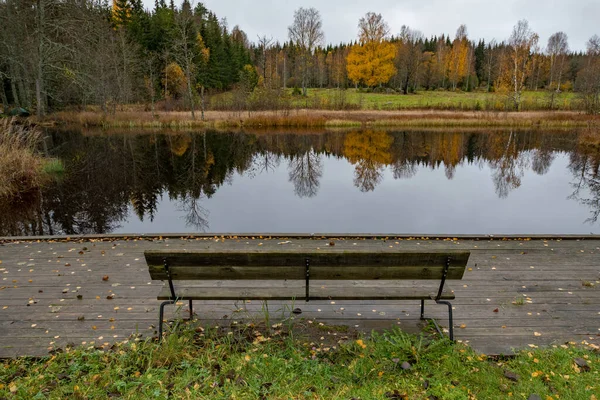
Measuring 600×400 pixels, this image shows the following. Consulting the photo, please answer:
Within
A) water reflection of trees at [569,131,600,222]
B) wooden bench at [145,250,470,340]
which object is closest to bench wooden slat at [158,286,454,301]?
wooden bench at [145,250,470,340]

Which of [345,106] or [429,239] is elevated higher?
[345,106]

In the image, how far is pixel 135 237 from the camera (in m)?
7.51

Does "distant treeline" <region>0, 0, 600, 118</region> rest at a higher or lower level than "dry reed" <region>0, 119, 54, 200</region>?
higher

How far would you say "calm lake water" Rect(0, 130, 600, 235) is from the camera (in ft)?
38.6

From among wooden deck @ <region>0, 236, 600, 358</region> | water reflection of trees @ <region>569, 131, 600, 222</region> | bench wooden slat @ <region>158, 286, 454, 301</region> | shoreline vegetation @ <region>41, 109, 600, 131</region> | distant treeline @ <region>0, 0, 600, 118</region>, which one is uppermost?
distant treeline @ <region>0, 0, 600, 118</region>

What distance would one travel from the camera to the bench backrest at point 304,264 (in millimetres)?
3771

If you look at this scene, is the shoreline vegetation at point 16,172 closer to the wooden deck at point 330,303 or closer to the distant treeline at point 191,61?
the wooden deck at point 330,303

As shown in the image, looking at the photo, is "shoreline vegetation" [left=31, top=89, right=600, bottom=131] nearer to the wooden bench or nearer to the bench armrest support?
the wooden bench

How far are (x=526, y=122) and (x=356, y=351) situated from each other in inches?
1476

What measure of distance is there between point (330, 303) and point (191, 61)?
4429 centimetres

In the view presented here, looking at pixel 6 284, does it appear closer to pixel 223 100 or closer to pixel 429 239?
pixel 429 239

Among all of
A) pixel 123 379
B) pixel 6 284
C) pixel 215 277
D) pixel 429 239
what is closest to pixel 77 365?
pixel 123 379

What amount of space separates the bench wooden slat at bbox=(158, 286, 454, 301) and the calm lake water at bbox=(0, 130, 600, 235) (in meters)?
6.96

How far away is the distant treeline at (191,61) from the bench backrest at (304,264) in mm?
25568
